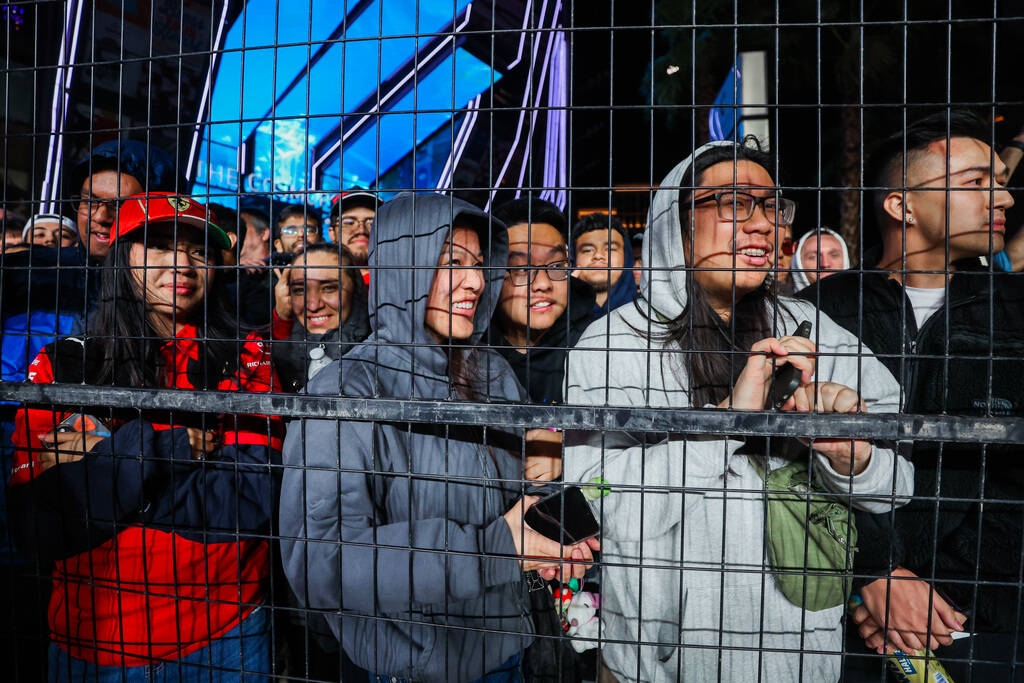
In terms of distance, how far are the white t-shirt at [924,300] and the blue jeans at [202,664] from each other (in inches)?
84.4

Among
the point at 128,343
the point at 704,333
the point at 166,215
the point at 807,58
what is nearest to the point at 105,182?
the point at 166,215

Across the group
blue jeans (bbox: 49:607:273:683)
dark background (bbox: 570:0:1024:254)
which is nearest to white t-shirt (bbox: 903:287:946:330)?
blue jeans (bbox: 49:607:273:683)

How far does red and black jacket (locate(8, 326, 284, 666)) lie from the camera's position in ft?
5.22

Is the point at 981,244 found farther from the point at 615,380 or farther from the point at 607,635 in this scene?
the point at 607,635

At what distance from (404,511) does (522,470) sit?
0.36 metres

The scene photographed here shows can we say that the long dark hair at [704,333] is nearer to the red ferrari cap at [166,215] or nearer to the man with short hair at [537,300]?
the man with short hair at [537,300]

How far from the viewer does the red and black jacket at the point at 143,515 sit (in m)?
1.59

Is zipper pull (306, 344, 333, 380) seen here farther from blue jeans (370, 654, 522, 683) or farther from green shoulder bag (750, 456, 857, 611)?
green shoulder bag (750, 456, 857, 611)

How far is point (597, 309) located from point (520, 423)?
1.26 meters

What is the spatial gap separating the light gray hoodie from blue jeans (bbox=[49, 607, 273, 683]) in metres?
1.02

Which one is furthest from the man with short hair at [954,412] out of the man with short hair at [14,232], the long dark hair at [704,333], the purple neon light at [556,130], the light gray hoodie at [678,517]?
the man with short hair at [14,232]

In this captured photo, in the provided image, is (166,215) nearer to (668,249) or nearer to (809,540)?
(668,249)

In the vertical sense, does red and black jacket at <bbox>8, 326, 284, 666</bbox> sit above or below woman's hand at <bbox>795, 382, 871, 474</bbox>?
below

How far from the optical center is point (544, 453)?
1593 mm
